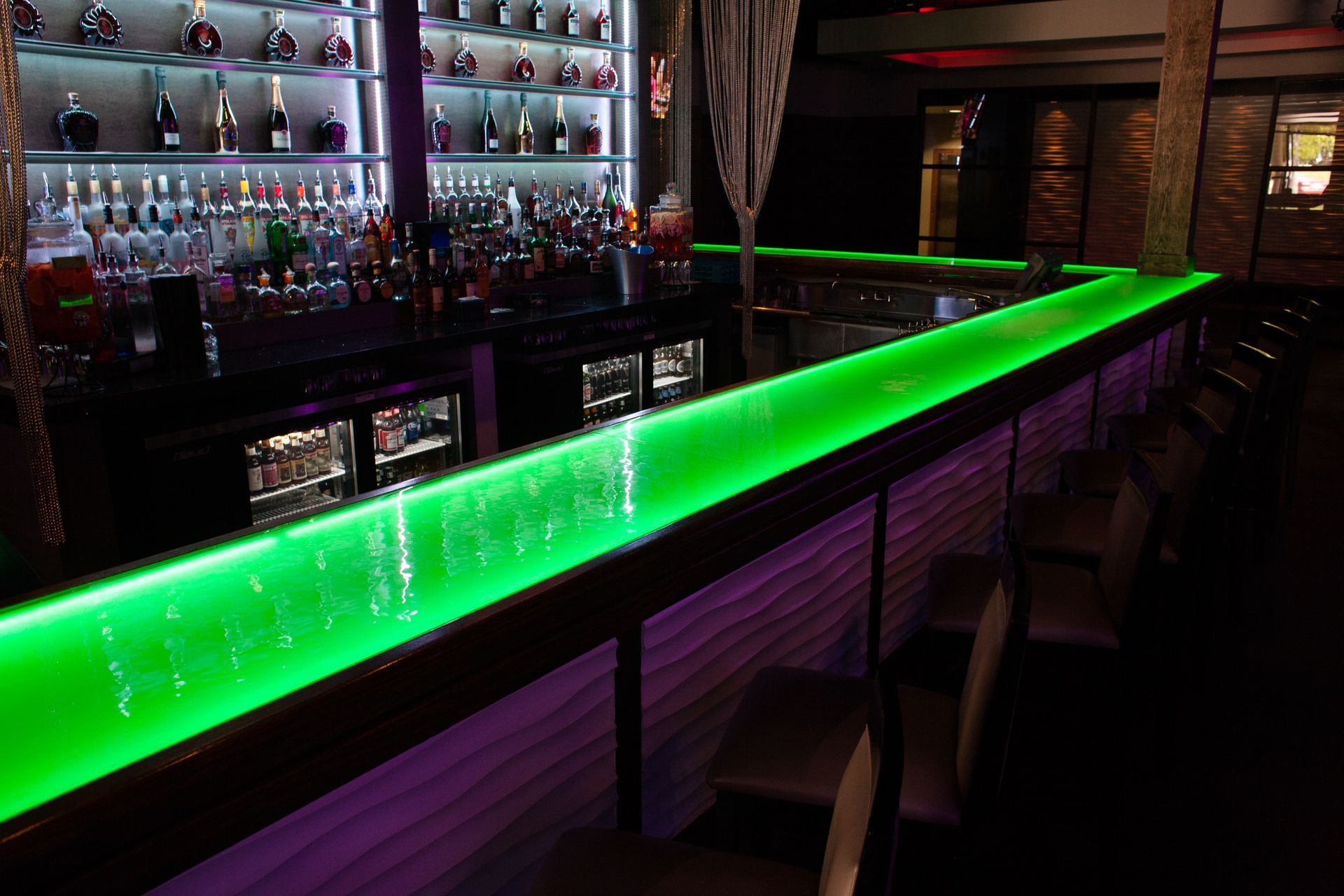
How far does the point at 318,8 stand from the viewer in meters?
3.99

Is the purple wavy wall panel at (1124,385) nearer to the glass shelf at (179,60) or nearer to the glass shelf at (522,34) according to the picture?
the glass shelf at (522,34)

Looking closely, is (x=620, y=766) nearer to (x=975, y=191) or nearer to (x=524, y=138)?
(x=524, y=138)

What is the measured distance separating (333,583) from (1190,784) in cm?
216

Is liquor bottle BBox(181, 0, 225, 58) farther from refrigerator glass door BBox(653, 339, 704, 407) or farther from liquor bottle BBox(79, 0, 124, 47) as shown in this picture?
refrigerator glass door BBox(653, 339, 704, 407)

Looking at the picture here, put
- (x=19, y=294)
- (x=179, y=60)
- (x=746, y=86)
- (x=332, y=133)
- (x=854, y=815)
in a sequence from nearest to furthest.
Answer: (x=854, y=815) < (x=19, y=294) < (x=179, y=60) < (x=332, y=133) < (x=746, y=86)

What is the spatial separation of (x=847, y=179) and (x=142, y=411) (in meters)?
8.31

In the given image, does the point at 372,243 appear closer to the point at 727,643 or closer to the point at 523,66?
the point at 523,66

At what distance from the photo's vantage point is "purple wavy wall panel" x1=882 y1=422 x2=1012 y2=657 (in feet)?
8.54

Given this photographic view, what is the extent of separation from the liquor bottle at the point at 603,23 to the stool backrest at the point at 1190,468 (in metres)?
3.97

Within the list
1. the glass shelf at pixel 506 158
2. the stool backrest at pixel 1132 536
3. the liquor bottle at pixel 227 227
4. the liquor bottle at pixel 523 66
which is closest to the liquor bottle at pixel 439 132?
the glass shelf at pixel 506 158

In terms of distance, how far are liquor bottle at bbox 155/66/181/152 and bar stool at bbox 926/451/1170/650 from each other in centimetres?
318

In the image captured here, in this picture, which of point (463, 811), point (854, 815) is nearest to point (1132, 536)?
point (854, 815)

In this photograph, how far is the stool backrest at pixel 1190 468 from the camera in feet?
7.29

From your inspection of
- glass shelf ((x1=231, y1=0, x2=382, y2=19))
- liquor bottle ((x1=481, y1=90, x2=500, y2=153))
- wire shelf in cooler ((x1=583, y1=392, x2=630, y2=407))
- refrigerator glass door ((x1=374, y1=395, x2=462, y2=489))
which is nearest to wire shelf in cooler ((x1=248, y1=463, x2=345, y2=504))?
refrigerator glass door ((x1=374, y1=395, x2=462, y2=489))
